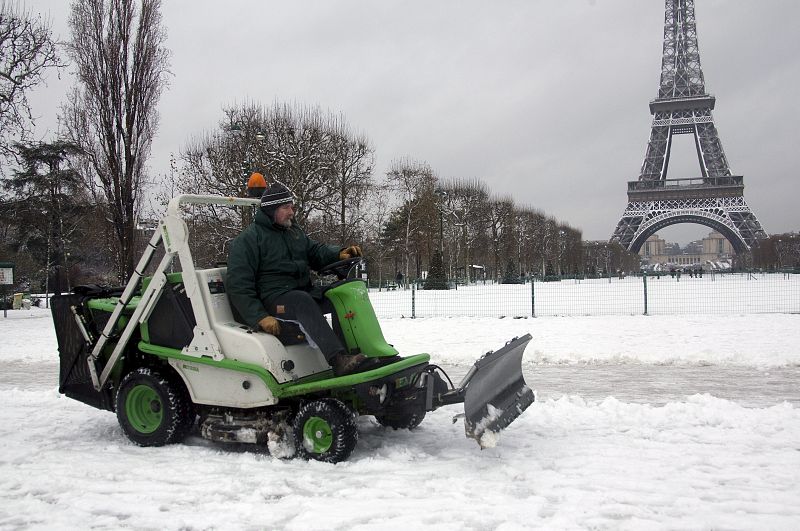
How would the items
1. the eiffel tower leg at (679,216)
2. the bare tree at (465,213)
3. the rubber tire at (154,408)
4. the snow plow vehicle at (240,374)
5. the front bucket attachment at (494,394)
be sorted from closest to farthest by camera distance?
the front bucket attachment at (494,394)
the snow plow vehicle at (240,374)
the rubber tire at (154,408)
the bare tree at (465,213)
the eiffel tower leg at (679,216)

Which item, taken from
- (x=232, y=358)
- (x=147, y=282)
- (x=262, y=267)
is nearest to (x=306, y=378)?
(x=232, y=358)

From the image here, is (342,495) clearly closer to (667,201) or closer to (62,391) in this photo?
(62,391)

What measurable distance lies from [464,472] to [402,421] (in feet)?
3.65

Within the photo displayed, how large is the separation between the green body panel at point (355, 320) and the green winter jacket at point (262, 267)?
1.11 ft

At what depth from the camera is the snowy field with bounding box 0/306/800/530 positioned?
3357 mm

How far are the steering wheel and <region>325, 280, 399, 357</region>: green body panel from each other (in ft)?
0.73

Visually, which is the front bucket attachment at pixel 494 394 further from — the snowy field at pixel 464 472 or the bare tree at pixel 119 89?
the bare tree at pixel 119 89

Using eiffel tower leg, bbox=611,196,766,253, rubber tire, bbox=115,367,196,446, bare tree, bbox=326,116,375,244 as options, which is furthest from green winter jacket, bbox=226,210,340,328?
eiffel tower leg, bbox=611,196,766,253

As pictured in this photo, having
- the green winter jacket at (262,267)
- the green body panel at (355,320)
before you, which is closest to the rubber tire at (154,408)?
the green winter jacket at (262,267)

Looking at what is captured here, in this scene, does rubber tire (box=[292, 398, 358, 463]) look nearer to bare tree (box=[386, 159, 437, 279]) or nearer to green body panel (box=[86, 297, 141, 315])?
green body panel (box=[86, 297, 141, 315])

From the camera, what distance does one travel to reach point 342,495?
12.2 ft

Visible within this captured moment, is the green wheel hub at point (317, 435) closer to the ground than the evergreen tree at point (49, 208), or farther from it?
closer to the ground

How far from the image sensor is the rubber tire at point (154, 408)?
4.86 meters

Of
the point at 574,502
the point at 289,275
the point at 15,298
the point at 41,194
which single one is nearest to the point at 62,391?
the point at 289,275
